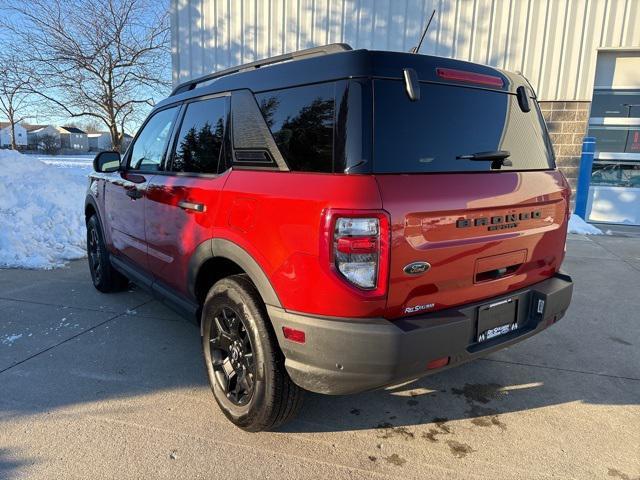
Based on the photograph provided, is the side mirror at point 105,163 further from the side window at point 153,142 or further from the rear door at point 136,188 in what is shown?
the side window at point 153,142

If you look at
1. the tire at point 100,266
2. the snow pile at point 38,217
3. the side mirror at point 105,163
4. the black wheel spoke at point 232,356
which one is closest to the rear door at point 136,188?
the side mirror at point 105,163

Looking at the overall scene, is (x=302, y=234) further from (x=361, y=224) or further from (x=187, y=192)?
(x=187, y=192)

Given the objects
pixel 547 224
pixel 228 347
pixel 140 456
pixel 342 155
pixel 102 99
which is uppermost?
pixel 102 99

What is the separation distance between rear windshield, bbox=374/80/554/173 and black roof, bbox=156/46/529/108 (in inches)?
2.5

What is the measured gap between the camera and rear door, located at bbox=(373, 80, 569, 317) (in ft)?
6.74

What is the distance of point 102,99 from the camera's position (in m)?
15.4

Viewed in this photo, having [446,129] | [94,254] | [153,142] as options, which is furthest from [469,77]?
[94,254]

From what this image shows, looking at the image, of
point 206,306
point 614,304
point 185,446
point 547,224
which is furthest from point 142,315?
point 614,304

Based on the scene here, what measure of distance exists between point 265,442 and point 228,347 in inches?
22.0

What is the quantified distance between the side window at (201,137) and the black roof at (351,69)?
0.24 metres

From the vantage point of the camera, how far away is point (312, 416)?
2748 millimetres

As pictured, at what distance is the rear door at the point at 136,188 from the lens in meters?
3.60

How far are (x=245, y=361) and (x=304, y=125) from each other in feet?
4.33

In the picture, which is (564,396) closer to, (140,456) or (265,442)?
(265,442)
